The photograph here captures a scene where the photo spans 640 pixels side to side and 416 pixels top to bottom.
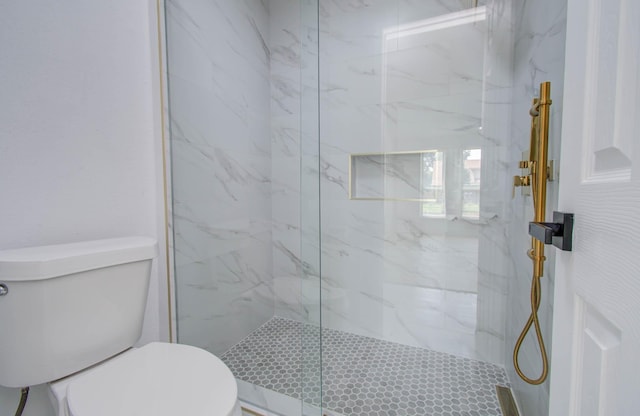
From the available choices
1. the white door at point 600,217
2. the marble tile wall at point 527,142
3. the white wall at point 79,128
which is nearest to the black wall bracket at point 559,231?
the white door at point 600,217

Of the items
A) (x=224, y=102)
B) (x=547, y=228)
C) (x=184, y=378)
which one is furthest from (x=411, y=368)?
(x=224, y=102)

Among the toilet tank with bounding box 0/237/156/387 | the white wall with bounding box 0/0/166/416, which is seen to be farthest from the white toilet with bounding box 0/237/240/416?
the white wall with bounding box 0/0/166/416

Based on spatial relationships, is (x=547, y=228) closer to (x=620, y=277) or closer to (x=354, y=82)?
(x=620, y=277)

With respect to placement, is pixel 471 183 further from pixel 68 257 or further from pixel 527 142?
pixel 68 257

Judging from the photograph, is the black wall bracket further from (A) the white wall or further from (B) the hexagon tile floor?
(A) the white wall

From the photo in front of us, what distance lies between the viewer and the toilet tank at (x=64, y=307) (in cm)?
80

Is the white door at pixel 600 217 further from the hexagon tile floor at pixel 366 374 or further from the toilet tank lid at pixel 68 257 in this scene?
the toilet tank lid at pixel 68 257

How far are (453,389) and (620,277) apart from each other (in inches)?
53.4

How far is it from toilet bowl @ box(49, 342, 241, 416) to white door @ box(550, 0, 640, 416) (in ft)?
2.56

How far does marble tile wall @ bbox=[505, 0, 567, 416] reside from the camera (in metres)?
0.94

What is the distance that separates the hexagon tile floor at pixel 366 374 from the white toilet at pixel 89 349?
685mm

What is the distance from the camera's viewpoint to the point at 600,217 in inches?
17.1

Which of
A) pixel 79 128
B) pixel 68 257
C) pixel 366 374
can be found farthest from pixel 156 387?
pixel 366 374

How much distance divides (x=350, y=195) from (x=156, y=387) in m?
1.42
